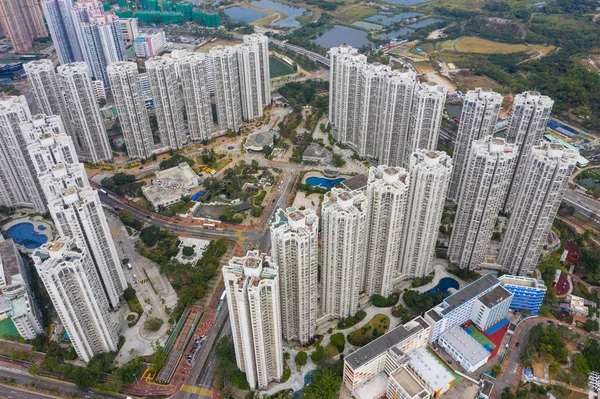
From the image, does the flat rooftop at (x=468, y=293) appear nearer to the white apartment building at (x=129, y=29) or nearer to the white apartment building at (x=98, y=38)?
the white apartment building at (x=98, y=38)

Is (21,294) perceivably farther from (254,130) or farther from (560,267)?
(560,267)

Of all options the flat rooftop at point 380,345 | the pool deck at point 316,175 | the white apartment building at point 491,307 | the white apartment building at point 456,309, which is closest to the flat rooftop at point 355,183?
the pool deck at point 316,175

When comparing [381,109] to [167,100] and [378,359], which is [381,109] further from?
[378,359]

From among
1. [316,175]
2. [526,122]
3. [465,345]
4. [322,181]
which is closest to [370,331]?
[465,345]

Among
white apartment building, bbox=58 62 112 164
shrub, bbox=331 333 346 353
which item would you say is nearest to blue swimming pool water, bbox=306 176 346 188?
shrub, bbox=331 333 346 353

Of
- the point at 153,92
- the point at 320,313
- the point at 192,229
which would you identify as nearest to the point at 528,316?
the point at 320,313
